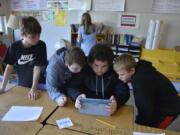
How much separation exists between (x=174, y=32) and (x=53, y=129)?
9.42 feet

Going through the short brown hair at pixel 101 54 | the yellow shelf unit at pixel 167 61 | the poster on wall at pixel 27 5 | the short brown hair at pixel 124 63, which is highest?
the poster on wall at pixel 27 5

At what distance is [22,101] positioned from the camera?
61.2 inches

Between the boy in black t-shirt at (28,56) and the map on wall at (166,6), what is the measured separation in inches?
89.0

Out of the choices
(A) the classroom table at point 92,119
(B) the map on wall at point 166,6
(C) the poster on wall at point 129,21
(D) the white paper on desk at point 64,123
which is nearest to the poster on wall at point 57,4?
(C) the poster on wall at point 129,21

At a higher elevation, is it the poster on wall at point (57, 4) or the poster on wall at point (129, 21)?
the poster on wall at point (57, 4)

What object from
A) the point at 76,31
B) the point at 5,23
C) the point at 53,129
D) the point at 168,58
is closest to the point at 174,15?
the point at 168,58

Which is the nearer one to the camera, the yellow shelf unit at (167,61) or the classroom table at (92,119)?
the classroom table at (92,119)

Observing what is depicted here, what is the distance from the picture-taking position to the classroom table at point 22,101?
1.43m

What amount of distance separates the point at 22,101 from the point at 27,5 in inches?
121

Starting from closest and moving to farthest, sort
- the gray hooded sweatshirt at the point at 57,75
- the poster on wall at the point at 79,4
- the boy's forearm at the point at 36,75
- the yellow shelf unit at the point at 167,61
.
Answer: the gray hooded sweatshirt at the point at 57,75, the boy's forearm at the point at 36,75, the yellow shelf unit at the point at 167,61, the poster on wall at the point at 79,4

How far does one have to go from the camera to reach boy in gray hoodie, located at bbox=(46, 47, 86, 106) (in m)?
1.46

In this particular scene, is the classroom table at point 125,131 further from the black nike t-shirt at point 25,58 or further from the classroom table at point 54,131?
the black nike t-shirt at point 25,58

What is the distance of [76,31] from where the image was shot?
3.74 meters

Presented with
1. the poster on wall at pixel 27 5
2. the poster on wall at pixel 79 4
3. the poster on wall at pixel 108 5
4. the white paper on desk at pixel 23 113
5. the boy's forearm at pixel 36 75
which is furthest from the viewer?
the poster on wall at pixel 27 5
